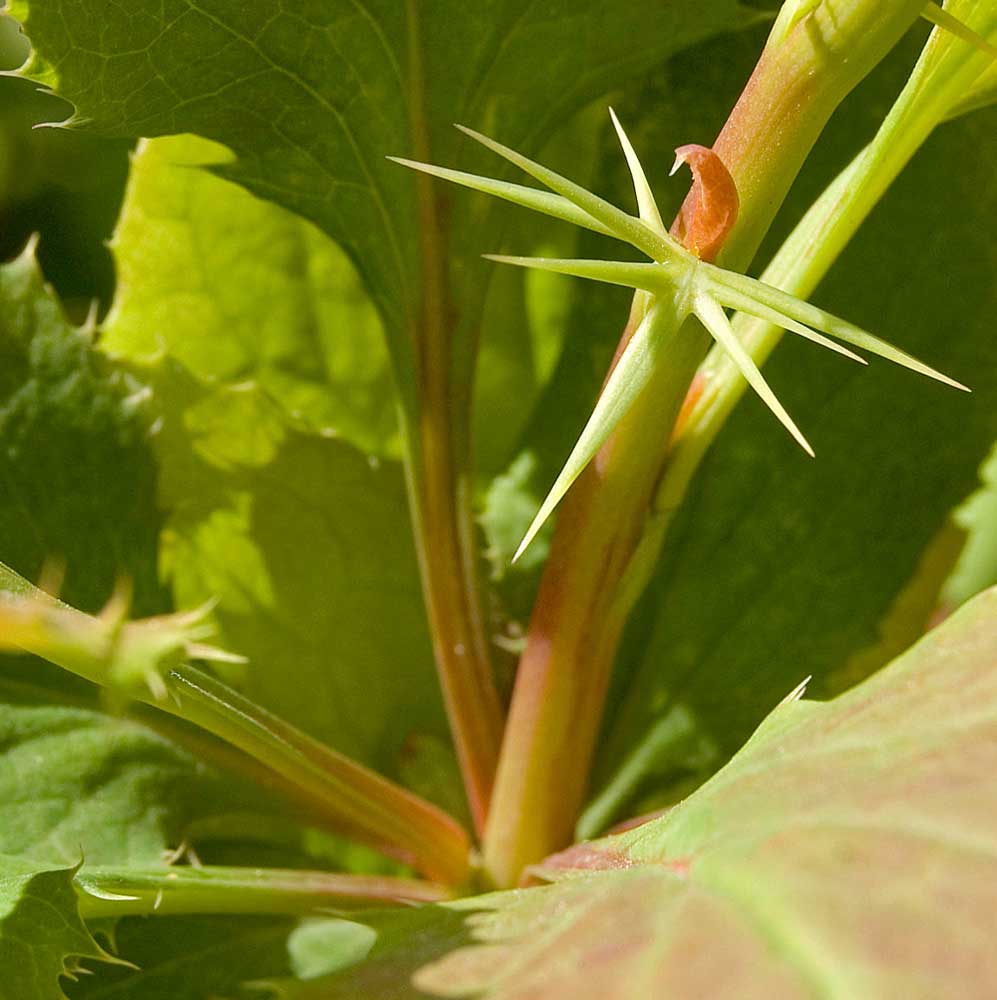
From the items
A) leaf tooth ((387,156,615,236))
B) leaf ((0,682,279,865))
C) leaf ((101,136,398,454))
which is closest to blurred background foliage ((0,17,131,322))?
leaf ((101,136,398,454))

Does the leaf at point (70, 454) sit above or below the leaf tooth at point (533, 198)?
below

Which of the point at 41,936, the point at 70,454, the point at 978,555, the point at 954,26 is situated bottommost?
the point at 978,555

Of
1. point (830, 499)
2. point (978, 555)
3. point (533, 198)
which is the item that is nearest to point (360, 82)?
point (533, 198)

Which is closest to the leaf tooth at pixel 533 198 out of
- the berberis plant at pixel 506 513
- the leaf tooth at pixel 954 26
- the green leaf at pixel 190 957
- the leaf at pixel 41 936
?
the berberis plant at pixel 506 513

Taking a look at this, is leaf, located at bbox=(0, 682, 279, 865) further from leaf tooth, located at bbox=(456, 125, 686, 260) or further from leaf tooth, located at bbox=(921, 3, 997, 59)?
leaf tooth, located at bbox=(921, 3, 997, 59)

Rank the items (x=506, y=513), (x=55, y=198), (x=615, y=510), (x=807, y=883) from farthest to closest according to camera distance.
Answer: (x=55, y=198), (x=506, y=513), (x=615, y=510), (x=807, y=883)

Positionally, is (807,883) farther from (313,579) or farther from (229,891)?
(313,579)

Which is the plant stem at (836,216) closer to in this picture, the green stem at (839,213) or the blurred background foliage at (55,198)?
the green stem at (839,213)
